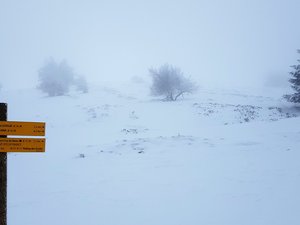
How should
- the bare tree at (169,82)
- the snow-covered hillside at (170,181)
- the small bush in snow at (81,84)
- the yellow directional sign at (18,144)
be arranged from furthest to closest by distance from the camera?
the small bush in snow at (81,84) → the bare tree at (169,82) → the snow-covered hillside at (170,181) → the yellow directional sign at (18,144)

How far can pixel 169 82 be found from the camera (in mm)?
35344

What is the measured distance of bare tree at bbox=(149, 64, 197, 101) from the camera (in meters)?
35.5

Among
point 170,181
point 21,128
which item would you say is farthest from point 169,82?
point 21,128

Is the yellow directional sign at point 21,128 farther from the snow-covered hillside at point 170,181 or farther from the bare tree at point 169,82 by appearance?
the bare tree at point 169,82

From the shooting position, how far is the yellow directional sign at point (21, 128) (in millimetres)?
3770

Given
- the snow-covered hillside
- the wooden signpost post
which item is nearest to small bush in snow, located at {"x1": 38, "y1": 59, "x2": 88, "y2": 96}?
the snow-covered hillside

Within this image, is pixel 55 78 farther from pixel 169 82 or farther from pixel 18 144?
pixel 18 144

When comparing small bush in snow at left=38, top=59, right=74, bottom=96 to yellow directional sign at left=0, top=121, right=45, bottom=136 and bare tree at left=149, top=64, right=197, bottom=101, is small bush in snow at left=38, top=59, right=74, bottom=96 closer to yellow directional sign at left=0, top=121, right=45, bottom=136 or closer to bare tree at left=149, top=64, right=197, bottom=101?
bare tree at left=149, top=64, right=197, bottom=101

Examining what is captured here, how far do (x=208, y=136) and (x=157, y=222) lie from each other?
9595 mm

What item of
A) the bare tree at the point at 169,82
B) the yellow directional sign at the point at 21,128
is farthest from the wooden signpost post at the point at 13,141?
the bare tree at the point at 169,82

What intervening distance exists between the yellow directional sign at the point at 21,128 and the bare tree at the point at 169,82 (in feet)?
103

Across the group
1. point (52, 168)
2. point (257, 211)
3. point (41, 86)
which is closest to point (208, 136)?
point (52, 168)

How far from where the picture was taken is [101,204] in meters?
6.51

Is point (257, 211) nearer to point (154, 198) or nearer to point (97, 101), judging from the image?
point (154, 198)
